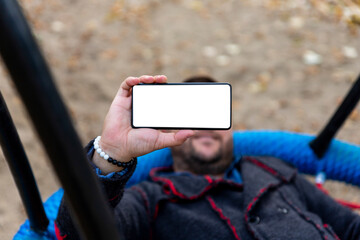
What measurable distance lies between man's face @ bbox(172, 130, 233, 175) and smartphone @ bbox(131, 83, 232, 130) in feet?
1.64

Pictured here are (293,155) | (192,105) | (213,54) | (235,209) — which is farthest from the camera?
(213,54)

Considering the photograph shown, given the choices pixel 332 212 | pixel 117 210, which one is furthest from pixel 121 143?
pixel 332 212

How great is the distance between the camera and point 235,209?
3.66 feet

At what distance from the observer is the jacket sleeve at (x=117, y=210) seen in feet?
2.56

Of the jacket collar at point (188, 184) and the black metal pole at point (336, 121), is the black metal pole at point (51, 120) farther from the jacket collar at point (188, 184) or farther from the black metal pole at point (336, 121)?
the black metal pole at point (336, 121)

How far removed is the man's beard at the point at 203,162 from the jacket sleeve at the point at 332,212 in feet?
0.80

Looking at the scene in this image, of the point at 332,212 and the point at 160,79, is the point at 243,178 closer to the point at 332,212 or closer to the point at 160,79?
the point at 332,212

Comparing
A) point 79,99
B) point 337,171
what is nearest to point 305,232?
point 337,171

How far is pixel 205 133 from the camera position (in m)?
1.23

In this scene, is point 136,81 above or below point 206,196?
above

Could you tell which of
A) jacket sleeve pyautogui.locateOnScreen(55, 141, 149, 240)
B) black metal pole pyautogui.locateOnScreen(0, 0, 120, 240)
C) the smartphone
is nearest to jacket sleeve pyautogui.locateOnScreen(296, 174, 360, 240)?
jacket sleeve pyautogui.locateOnScreen(55, 141, 149, 240)

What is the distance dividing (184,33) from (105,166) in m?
1.96

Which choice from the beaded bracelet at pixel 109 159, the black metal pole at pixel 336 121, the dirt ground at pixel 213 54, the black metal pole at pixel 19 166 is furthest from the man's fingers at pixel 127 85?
the dirt ground at pixel 213 54

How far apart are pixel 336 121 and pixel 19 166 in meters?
0.92
